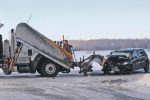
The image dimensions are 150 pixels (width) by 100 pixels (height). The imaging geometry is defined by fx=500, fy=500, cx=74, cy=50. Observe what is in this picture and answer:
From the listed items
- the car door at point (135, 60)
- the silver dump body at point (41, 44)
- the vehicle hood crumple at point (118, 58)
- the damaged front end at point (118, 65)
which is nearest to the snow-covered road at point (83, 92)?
the silver dump body at point (41, 44)

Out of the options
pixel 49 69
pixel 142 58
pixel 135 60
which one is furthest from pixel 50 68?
pixel 142 58

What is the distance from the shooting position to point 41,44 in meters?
24.7

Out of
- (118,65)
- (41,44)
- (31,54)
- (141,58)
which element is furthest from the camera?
(141,58)

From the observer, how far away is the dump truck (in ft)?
80.4

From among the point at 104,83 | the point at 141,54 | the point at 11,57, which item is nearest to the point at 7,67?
the point at 11,57

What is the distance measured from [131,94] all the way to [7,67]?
9.59 m

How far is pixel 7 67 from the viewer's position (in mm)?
24516

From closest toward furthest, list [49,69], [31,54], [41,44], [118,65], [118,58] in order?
[41,44], [31,54], [49,69], [118,65], [118,58]

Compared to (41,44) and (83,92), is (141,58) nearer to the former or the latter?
(41,44)

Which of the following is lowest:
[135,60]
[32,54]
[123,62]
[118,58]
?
[123,62]

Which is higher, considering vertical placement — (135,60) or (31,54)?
(31,54)

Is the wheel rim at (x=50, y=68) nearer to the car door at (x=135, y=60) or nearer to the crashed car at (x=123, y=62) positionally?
the crashed car at (x=123, y=62)

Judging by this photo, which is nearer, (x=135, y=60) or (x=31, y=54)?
(x=31, y=54)

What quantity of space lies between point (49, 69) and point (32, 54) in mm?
1146
